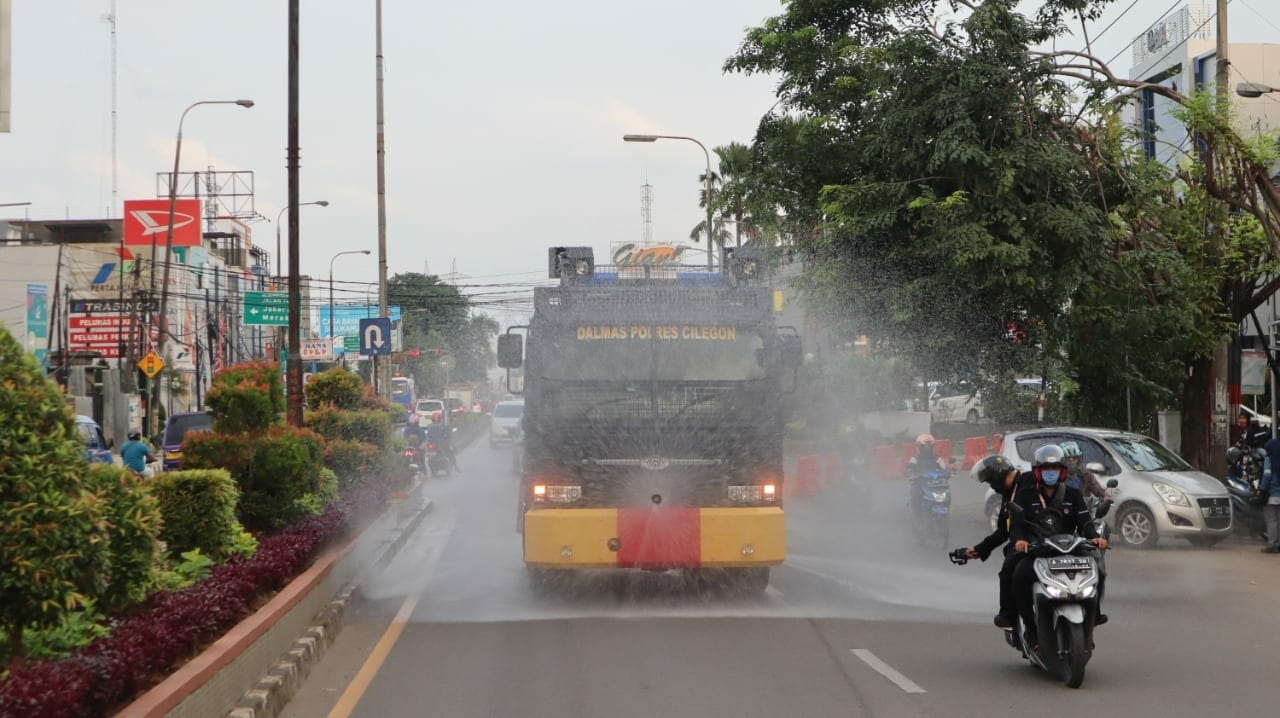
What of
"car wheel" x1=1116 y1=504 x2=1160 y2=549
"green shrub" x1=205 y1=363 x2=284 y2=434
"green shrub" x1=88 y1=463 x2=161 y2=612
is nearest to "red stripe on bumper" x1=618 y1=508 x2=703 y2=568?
"green shrub" x1=205 y1=363 x2=284 y2=434

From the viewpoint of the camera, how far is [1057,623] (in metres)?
8.51

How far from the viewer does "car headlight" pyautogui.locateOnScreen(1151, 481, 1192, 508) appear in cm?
1733

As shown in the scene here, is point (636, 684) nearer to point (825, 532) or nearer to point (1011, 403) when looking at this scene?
point (825, 532)

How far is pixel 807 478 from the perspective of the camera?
29.1 m

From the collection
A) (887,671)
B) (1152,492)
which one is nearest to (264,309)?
(1152,492)

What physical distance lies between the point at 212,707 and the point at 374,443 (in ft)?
52.7

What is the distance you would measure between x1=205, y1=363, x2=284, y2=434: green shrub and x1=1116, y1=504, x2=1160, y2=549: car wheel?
11.0m

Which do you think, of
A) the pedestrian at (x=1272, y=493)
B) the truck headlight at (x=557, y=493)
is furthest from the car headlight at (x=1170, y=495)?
the truck headlight at (x=557, y=493)

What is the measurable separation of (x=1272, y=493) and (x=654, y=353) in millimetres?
8777

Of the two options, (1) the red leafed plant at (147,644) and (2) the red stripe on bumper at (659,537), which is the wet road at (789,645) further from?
(1) the red leafed plant at (147,644)

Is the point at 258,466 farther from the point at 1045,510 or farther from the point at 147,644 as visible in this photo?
the point at 1045,510

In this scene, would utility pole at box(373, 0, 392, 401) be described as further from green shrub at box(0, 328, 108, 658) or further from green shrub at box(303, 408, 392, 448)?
green shrub at box(0, 328, 108, 658)

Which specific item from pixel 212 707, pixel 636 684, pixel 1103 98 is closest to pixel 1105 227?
pixel 1103 98

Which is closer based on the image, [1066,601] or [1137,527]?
[1066,601]
